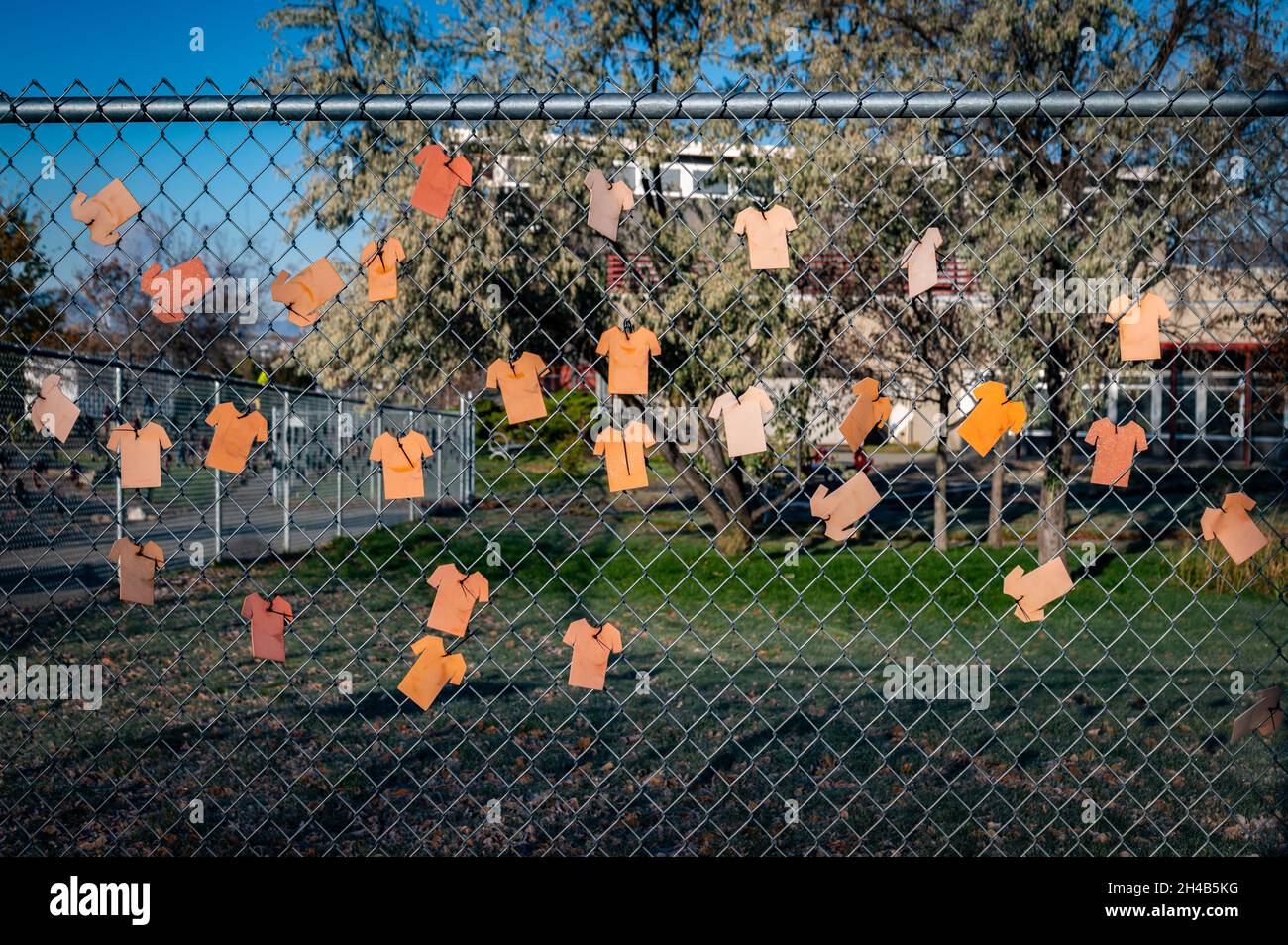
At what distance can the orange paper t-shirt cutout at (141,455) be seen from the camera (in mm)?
2104

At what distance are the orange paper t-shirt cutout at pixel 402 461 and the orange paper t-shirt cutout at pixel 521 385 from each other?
199 mm

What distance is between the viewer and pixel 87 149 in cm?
217

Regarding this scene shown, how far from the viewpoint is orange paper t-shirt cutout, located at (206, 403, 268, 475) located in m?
2.09

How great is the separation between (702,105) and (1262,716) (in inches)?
72.8

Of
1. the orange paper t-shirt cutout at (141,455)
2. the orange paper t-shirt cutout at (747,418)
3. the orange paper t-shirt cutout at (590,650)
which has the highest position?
the orange paper t-shirt cutout at (141,455)

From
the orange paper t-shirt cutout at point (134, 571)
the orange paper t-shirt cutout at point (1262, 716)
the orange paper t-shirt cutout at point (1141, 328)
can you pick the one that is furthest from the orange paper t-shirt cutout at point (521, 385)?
the orange paper t-shirt cutout at point (1262, 716)

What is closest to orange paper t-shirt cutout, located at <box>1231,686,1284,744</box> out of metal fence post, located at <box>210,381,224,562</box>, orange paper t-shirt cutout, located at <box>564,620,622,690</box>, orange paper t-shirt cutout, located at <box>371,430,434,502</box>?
orange paper t-shirt cutout, located at <box>564,620,622,690</box>

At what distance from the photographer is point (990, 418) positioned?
2.03 metres

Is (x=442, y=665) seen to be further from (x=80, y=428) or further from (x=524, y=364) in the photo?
(x=80, y=428)

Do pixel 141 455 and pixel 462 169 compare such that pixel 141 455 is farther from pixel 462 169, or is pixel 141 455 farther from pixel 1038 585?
pixel 1038 585

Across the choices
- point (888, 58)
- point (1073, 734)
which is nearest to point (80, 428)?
point (1073, 734)

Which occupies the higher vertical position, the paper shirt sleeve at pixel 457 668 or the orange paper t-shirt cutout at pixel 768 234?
the orange paper t-shirt cutout at pixel 768 234

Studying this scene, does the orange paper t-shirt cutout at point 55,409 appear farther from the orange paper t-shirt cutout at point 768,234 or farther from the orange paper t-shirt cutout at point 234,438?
the orange paper t-shirt cutout at point 768,234

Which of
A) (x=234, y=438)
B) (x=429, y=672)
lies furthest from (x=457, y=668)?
(x=234, y=438)
